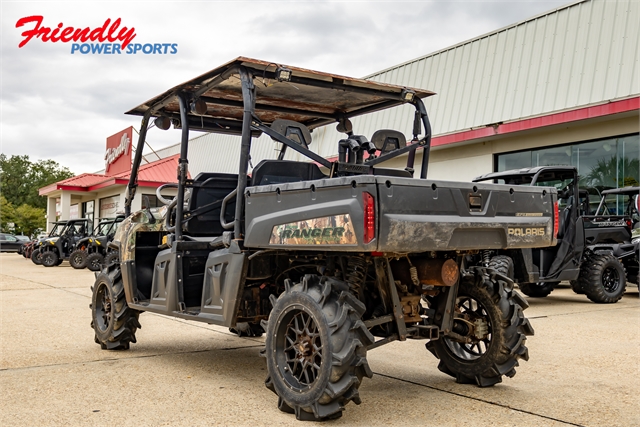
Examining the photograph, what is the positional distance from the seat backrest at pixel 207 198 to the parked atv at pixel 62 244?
19777mm

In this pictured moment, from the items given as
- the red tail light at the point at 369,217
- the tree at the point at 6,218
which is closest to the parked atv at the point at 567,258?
the red tail light at the point at 369,217

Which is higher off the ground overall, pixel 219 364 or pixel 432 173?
pixel 432 173

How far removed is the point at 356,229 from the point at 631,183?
12.9 metres

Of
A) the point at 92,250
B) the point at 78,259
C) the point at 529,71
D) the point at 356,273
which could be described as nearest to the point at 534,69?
the point at 529,71

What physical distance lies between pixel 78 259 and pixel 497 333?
20.0 meters

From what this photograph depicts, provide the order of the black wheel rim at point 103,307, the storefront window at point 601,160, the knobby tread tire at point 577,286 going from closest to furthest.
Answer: the black wheel rim at point 103,307 → the knobby tread tire at point 577,286 → the storefront window at point 601,160

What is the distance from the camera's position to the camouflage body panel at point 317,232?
418 cm

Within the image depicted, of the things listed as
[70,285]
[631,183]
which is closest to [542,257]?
[631,183]

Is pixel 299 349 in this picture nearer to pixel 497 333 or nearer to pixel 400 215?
pixel 400 215

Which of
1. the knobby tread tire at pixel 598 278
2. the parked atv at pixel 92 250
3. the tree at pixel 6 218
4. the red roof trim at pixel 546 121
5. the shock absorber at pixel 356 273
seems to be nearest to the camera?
the shock absorber at pixel 356 273

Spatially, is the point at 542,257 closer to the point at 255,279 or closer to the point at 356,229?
the point at 255,279

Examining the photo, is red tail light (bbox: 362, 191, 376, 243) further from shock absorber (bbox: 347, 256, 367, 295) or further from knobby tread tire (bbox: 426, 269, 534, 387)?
knobby tread tire (bbox: 426, 269, 534, 387)

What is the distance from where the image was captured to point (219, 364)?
21.1ft

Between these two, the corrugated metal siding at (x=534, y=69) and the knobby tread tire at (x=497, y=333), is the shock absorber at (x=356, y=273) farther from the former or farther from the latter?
the corrugated metal siding at (x=534, y=69)
